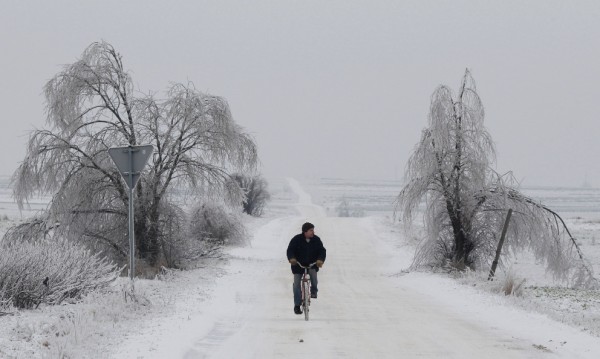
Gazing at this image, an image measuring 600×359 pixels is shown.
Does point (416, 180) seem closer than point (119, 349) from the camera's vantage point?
No

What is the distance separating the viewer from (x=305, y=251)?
43.8 ft

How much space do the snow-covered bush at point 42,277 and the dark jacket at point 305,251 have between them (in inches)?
164

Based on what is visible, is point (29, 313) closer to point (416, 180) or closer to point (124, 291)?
point (124, 291)

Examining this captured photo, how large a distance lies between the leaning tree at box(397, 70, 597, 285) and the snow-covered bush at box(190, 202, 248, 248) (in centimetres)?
1420

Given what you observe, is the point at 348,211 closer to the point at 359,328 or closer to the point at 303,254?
the point at 303,254

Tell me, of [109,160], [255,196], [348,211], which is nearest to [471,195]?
[109,160]

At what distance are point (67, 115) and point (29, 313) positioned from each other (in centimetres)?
1194

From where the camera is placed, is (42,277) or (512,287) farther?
(512,287)

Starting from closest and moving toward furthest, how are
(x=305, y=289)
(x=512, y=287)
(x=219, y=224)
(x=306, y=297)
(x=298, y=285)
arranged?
(x=306, y=297), (x=305, y=289), (x=298, y=285), (x=512, y=287), (x=219, y=224)

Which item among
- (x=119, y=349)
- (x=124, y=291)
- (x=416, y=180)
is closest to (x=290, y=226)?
(x=416, y=180)

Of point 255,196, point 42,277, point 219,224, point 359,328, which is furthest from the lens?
point 255,196

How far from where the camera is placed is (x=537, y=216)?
2489 cm

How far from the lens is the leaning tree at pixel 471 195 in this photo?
2461 cm

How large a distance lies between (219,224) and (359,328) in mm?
26708
